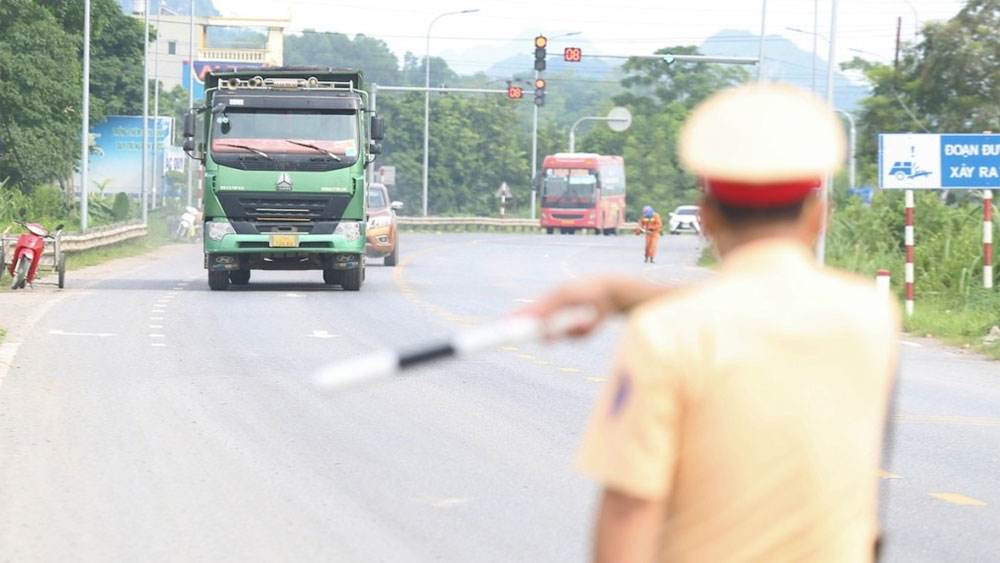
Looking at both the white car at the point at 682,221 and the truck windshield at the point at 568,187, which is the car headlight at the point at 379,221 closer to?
the truck windshield at the point at 568,187

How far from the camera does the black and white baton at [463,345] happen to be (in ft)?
8.98

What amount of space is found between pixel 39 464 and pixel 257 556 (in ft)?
9.74

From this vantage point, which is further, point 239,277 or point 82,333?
point 239,277

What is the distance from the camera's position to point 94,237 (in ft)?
132

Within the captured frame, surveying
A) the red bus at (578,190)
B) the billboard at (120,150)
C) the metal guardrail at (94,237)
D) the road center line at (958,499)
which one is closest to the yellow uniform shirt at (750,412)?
the road center line at (958,499)

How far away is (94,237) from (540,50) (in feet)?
43.4

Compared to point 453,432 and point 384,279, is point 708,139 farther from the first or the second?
point 384,279

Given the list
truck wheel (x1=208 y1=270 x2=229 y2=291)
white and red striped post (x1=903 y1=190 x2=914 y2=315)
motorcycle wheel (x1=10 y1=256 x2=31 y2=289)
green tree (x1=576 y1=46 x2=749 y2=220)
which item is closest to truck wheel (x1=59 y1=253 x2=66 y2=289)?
motorcycle wheel (x1=10 y1=256 x2=31 y2=289)

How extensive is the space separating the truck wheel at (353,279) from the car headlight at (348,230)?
3.29 ft

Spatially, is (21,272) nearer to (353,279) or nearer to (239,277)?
(239,277)

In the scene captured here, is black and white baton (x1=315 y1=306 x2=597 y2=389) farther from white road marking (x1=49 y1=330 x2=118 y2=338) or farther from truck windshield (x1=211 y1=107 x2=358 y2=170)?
truck windshield (x1=211 y1=107 x2=358 y2=170)

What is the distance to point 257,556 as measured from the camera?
7680mm

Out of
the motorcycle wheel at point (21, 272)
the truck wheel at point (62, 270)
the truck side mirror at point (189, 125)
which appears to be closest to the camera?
the truck side mirror at point (189, 125)

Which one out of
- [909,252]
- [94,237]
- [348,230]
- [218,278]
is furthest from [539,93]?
[909,252]
